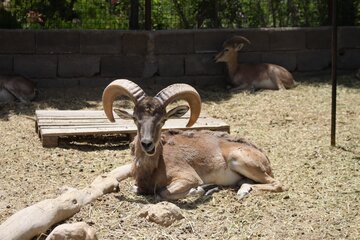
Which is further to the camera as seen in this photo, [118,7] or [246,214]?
[118,7]

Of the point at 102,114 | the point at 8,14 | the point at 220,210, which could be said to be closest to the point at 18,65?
the point at 8,14

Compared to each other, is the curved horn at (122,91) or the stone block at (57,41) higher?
the stone block at (57,41)

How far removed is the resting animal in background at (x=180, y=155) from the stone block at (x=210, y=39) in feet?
19.9

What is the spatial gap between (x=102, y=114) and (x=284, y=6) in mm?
6228

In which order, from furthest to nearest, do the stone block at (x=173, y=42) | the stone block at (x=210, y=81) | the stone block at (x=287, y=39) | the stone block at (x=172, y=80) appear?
the stone block at (x=287, y=39), the stone block at (x=210, y=81), the stone block at (x=172, y=80), the stone block at (x=173, y=42)

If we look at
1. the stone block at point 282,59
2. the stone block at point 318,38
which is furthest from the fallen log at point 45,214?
the stone block at point 318,38

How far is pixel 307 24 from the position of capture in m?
15.3

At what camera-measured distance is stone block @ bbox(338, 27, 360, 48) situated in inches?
590

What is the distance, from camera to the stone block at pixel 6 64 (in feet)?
42.7

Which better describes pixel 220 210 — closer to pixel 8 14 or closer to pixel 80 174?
pixel 80 174

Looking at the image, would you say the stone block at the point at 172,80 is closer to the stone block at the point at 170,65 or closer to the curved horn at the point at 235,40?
the stone block at the point at 170,65

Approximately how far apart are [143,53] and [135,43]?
0.25 metres

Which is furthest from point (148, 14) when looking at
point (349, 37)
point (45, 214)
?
point (45, 214)

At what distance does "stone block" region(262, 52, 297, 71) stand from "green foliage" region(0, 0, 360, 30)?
0.72 m
